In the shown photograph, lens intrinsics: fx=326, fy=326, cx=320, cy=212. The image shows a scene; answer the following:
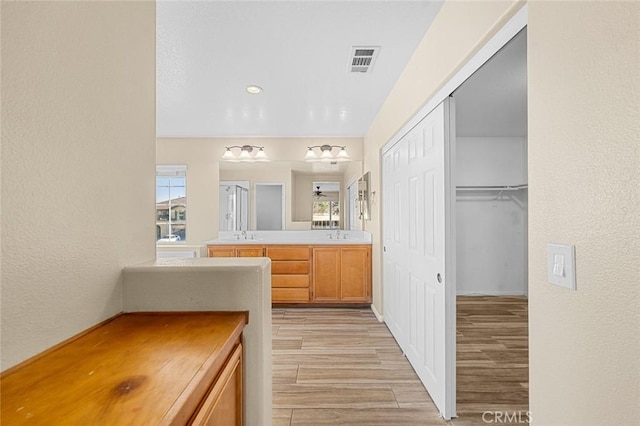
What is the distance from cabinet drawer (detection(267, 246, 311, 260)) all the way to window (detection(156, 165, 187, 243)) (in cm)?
138

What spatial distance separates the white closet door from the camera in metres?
1.94

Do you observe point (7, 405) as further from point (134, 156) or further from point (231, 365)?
point (134, 156)

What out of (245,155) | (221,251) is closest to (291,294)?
(221,251)

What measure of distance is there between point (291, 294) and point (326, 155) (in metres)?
1.98

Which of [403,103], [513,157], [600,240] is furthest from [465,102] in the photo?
[600,240]

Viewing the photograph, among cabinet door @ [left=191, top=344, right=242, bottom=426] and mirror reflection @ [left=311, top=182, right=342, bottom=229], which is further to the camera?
mirror reflection @ [left=311, top=182, right=342, bottom=229]

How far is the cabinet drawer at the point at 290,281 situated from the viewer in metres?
4.28

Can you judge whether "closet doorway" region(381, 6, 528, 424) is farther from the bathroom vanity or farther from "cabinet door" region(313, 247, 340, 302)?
"cabinet door" region(313, 247, 340, 302)

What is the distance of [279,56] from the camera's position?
2.33 metres

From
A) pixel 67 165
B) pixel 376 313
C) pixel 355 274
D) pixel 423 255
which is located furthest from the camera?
pixel 355 274

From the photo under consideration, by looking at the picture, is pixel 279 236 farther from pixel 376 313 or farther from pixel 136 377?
pixel 136 377

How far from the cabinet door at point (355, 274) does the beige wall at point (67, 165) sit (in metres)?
3.25

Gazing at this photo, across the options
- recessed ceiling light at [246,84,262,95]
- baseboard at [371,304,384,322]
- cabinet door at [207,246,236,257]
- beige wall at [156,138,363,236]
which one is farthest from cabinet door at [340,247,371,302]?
recessed ceiling light at [246,84,262,95]

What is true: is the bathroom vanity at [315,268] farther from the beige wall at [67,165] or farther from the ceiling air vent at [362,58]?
the beige wall at [67,165]
